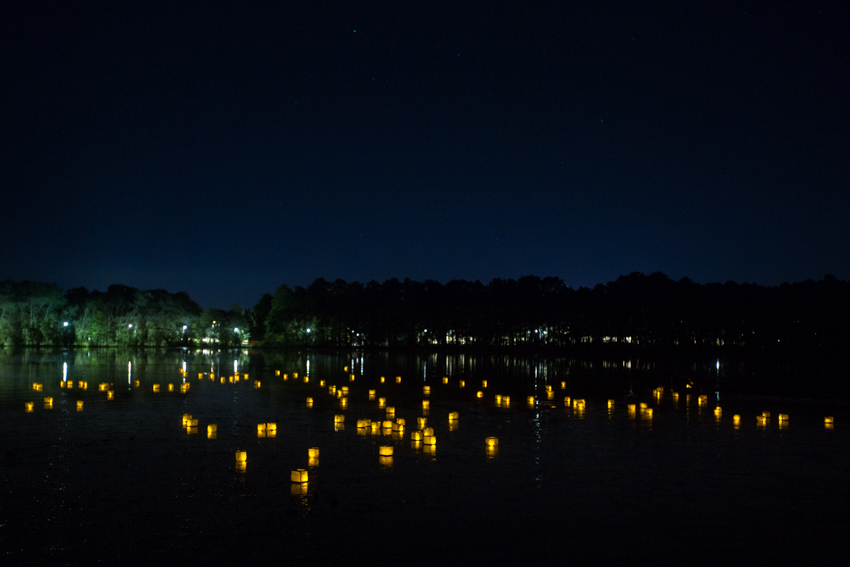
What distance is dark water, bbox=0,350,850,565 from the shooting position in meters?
7.27

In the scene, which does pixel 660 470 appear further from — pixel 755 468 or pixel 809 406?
pixel 809 406

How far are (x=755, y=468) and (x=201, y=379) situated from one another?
24.6 metres

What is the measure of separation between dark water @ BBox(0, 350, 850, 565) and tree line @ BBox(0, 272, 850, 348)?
230ft

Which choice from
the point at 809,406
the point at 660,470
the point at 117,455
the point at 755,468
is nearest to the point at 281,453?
the point at 117,455

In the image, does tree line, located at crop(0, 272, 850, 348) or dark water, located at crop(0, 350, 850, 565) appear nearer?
dark water, located at crop(0, 350, 850, 565)

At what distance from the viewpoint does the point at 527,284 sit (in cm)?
9975

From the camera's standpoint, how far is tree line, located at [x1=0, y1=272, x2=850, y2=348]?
86.6 m

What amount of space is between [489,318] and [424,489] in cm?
7724

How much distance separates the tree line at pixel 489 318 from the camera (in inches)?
3408

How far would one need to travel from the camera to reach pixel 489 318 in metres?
86.4

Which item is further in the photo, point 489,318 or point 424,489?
point 489,318

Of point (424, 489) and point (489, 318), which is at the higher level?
point (489, 318)

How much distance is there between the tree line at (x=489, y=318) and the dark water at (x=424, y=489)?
6998cm

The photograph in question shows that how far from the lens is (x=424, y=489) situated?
9.73m
